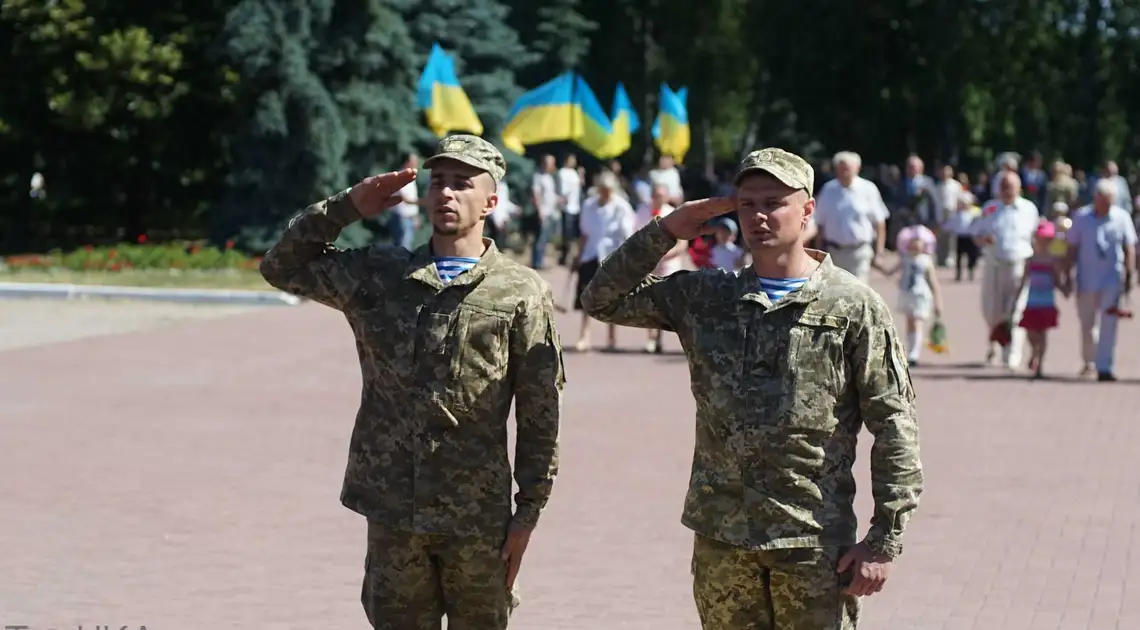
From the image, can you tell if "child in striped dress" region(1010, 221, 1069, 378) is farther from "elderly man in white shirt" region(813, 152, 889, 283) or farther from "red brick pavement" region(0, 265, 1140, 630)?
"elderly man in white shirt" region(813, 152, 889, 283)

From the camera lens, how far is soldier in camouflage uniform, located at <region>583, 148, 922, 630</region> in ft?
15.1

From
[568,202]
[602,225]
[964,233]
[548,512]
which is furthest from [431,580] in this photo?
[568,202]

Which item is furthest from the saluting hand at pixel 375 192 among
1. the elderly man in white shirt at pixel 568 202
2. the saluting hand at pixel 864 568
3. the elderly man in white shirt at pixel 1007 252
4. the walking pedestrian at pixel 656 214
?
the elderly man in white shirt at pixel 568 202

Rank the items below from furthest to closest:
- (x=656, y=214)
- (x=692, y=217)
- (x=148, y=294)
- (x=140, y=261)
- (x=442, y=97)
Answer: (x=442, y=97)
(x=140, y=261)
(x=148, y=294)
(x=656, y=214)
(x=692, y=217)

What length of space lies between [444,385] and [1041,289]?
1196 centimetres

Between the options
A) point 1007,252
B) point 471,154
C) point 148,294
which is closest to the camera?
point 471,154

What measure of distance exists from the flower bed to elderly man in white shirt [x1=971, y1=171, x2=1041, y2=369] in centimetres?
1312

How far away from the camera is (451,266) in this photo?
5.04 m

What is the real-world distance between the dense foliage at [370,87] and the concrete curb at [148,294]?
232 inches

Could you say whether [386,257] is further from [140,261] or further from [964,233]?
[964,233]

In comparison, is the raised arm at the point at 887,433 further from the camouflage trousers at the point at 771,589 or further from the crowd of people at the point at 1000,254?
the crowd of people at the point at 1000,254

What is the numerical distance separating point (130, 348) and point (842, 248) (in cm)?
687

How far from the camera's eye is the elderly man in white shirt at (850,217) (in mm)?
16188

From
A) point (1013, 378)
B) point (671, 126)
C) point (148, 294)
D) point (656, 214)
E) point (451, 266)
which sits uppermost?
point (671, 126)
